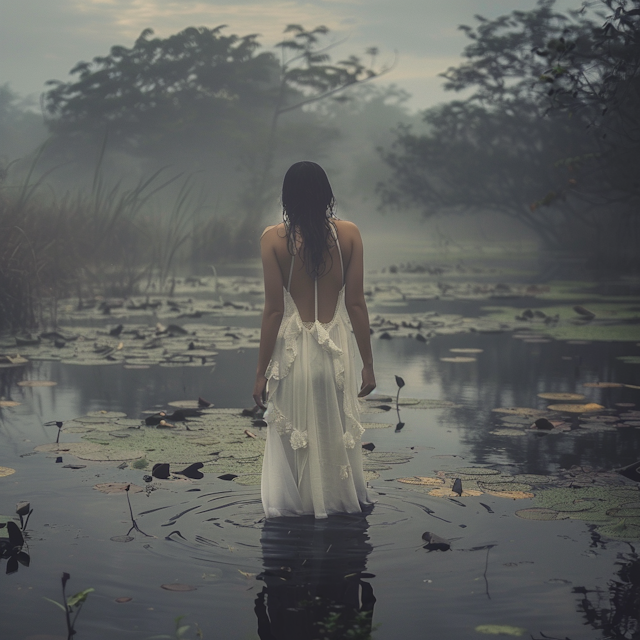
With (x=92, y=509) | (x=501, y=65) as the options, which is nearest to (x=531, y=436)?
(x=92, y=509)

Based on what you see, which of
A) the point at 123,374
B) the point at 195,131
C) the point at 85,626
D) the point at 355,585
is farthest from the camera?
the point at 195,131

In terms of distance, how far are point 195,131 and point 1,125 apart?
16904mm

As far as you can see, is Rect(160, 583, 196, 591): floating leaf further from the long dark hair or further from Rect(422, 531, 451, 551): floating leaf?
the long dark hair

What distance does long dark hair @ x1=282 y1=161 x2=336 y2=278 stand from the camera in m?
3.99

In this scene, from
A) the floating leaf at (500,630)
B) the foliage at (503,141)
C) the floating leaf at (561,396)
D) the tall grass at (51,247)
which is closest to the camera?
the floating leaf at (500,630)

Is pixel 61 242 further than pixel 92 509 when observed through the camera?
Yes

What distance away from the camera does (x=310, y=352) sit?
4.07 metres

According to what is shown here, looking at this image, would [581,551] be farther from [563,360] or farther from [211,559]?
[563,360]

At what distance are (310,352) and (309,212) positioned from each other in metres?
0.57

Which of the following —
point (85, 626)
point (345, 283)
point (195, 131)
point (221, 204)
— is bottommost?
point (85, 626)

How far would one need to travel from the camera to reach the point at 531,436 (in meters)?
5.75

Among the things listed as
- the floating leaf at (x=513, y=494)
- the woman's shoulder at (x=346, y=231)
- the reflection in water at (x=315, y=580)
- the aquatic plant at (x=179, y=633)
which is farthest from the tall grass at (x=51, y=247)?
the aquatic plant at (x=179, y=633)

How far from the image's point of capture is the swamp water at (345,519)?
300 centimetres

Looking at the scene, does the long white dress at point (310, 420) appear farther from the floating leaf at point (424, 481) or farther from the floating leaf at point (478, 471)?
the floating leaf at point (478, 471)
